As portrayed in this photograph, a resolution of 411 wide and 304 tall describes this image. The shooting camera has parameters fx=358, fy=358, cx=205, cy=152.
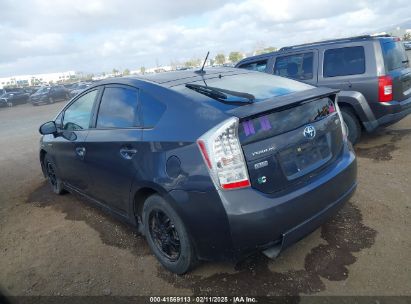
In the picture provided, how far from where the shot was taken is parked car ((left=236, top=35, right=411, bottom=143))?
18.7ft

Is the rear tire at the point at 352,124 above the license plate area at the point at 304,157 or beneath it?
beneath

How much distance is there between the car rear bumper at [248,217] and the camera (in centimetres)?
246

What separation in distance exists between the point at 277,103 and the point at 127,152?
1376 millimetres

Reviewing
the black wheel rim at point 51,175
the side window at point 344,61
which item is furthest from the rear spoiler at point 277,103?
the black wheel rim at point 51,175

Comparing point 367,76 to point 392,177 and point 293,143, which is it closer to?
point 392,177

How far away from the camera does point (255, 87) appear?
3.20 meters

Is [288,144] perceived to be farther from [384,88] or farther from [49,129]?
[384,88]

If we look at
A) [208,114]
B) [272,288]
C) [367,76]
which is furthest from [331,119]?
[367,76]

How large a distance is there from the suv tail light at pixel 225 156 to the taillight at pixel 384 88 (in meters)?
4.14

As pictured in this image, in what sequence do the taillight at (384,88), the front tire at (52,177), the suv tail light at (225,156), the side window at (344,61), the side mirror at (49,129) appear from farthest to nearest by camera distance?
the side window at (344,61), the taillight at (384,88), the front tire at (52,177), the side mirror at (49,129), the suv tail light at (225,156)

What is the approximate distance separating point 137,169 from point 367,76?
14.4 feet

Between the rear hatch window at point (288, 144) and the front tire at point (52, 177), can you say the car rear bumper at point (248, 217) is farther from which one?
the front tire at point (52, 177)

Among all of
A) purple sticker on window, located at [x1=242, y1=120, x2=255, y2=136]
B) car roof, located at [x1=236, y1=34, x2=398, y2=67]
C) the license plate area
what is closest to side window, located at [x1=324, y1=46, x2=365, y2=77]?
car roof, located at [x1=236, y1=34, x2=398, y2=67]

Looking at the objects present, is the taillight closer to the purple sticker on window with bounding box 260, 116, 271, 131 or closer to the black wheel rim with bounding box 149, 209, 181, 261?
the purple sticker on window with bounding box 260, 116, 271, 131
